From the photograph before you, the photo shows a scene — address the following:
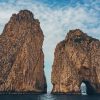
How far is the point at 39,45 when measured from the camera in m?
196

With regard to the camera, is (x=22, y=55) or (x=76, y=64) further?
(x=22, y=55)

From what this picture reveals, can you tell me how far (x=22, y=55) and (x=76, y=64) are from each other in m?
30.0

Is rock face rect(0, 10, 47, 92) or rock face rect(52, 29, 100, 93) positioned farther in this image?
rock face rect(52, 29, 100, 93)

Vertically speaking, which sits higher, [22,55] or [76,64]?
[22,55]

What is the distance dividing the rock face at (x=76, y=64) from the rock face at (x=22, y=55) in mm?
10741

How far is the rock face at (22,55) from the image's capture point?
17375cm

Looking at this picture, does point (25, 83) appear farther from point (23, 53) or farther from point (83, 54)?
point (83, 54)

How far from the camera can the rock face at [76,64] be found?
179250mm

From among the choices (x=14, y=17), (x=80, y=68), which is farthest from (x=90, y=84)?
(x=14, y=17)

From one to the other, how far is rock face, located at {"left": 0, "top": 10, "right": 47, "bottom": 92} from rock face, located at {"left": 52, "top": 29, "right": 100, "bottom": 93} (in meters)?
10.7

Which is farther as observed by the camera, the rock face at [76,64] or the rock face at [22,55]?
the rock face at [76,64]

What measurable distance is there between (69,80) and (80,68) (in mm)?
9012

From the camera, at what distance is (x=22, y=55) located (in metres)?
184

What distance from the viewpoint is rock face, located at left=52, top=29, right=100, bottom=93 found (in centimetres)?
17925
